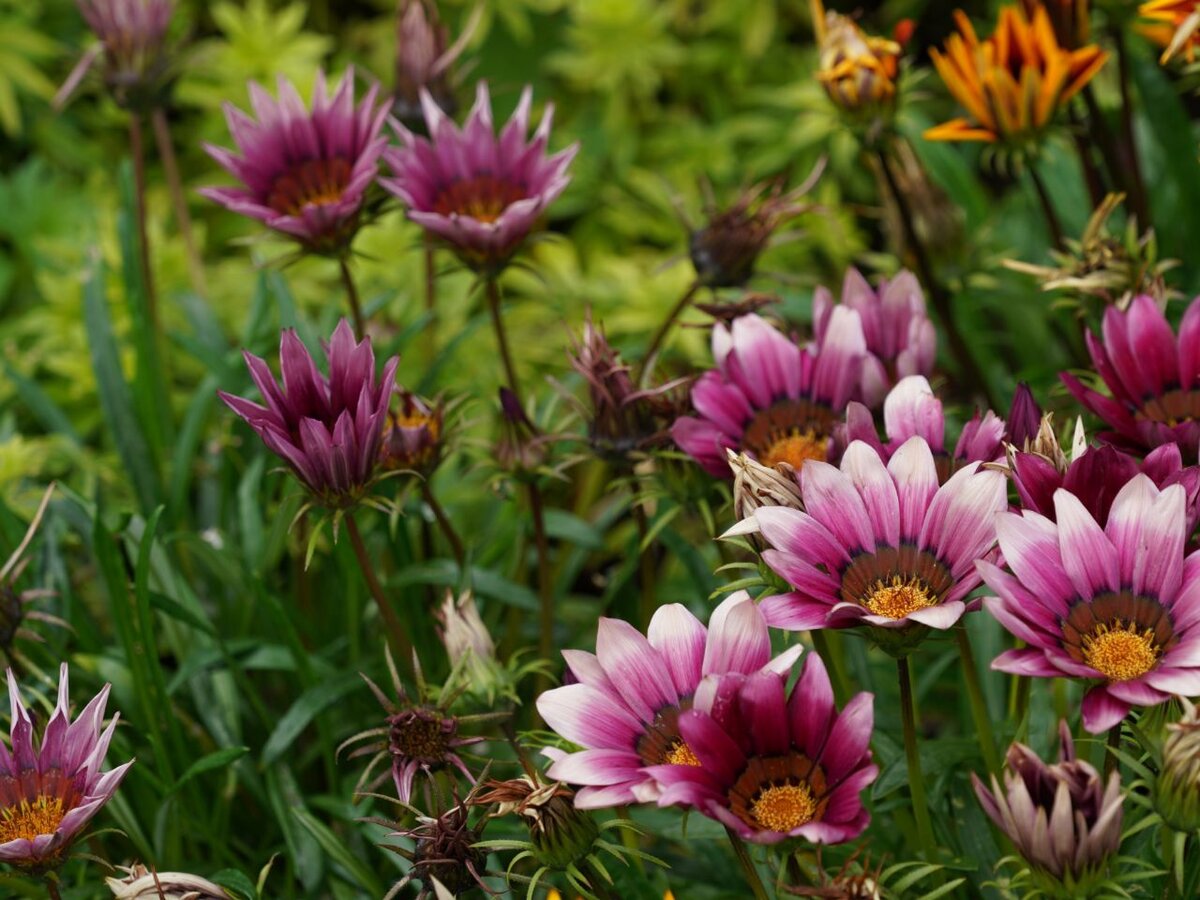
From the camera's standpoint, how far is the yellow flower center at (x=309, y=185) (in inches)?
65.9

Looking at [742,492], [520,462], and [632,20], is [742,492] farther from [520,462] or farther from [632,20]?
[632,20]

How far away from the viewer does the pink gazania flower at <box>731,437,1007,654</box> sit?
106cm

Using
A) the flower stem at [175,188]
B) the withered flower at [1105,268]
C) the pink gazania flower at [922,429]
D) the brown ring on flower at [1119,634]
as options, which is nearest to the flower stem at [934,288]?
the withered flower at [1105,268]

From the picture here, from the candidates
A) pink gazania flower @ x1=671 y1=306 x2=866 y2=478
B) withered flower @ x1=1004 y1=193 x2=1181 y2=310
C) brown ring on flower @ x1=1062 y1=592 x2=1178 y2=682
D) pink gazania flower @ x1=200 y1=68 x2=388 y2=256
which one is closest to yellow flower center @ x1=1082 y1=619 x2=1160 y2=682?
brown ring on flower @ x1=1062 y1=592 x2=1178 y2=682

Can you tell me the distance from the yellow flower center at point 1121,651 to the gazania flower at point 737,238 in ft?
2.46

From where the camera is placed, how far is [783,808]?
3.35 ft

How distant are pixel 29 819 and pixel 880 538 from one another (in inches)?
29.2

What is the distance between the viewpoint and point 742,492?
1.15m

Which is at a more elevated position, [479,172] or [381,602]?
[479,172]

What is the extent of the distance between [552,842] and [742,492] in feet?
1.06

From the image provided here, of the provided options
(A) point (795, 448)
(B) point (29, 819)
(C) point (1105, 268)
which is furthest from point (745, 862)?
(C) point (1105, 268)

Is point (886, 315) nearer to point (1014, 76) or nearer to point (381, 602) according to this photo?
point (1014, 76)

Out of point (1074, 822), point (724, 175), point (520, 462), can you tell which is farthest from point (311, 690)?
point (724, 175)

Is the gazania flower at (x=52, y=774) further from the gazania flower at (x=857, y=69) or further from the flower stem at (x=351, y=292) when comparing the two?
the gazania flower at (x=857, y=69)
